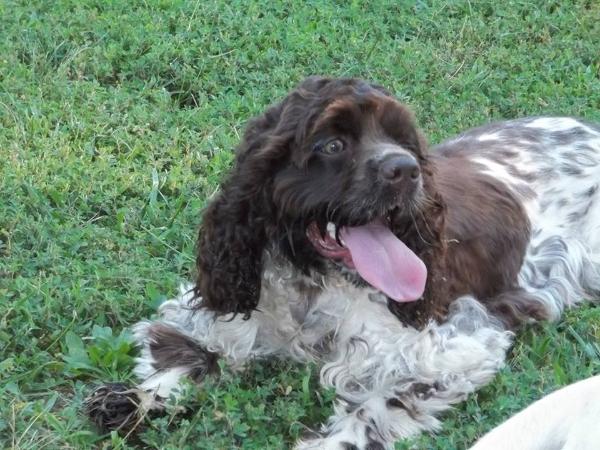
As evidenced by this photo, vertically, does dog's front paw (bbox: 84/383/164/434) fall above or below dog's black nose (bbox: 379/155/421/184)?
below

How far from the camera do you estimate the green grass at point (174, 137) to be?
4742mm

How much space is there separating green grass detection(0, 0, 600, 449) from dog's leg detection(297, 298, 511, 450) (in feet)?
0.29

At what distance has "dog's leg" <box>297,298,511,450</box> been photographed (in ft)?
15.1

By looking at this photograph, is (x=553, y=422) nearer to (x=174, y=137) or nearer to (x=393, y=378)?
(x=393, y=378)

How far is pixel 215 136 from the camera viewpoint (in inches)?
274

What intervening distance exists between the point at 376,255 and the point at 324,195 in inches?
12.5

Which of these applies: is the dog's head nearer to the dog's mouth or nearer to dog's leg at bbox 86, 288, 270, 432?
the dog's mouth

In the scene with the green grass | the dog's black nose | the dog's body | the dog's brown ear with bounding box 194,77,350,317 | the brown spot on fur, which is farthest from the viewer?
the brown spot on fur

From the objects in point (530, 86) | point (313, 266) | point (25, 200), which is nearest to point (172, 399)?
point (313, 266)

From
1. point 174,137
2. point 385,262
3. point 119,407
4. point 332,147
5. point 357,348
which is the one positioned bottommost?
point 174,137

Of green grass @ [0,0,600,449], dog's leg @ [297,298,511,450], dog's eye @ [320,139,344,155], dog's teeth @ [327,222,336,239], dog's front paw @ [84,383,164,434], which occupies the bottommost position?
green grass @ [0,0,600,449]

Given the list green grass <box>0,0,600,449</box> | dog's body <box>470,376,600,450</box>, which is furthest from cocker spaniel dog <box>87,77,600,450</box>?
dog's body <box>470,376,600,450</box>

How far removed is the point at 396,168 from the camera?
441 centimetres

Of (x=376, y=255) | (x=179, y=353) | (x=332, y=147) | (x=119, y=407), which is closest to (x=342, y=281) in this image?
(x=376, y=255)
